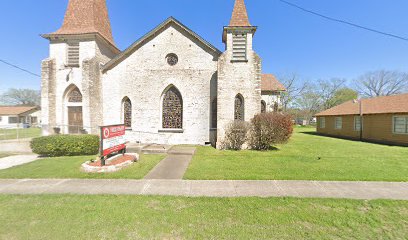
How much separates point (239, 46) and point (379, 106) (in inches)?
703

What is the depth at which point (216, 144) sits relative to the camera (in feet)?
41.6

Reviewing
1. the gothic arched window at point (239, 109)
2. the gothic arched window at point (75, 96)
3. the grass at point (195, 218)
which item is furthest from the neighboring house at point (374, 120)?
the gothic arched window at point (75, 96)

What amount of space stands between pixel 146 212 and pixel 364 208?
5.33 meters

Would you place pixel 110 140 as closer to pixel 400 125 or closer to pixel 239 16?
pixel 239 16

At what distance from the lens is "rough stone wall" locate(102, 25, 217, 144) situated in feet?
45.7

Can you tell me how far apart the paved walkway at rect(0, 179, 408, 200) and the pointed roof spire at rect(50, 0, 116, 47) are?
13.3 metres

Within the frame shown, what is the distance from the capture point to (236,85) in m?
12.7

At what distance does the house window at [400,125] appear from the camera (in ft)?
51.2

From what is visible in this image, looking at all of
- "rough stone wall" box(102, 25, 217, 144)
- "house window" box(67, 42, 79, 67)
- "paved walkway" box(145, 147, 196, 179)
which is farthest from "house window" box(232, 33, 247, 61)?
"house window" box(67, 42, 79, 67)

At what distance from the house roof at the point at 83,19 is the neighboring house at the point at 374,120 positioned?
27.2 metres

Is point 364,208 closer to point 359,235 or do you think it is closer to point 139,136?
point 359,235

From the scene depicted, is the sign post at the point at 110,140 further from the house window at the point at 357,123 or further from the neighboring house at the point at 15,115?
the neighboring house at the point at 15,115

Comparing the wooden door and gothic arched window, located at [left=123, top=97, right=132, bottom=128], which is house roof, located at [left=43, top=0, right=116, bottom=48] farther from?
the wooden door

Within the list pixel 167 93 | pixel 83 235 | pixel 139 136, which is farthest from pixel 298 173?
pixel 139 136
